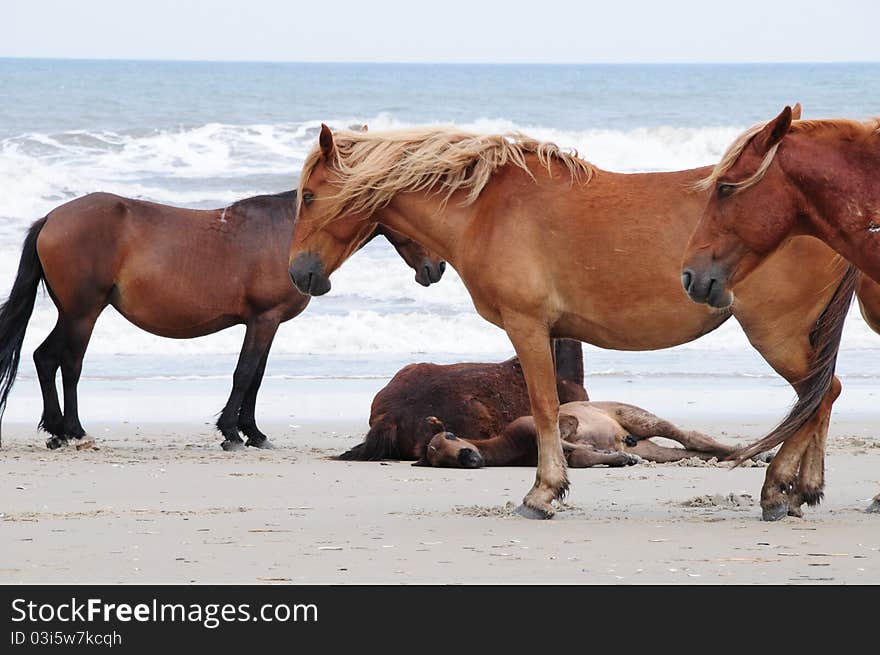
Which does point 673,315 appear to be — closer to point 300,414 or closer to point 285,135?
point 300,414

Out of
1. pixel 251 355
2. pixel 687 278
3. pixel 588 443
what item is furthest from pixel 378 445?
pixel 687 278

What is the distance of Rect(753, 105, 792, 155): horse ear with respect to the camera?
15.9ft

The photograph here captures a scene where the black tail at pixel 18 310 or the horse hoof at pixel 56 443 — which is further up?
the black tail at pixel 18 310

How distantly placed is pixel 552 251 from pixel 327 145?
1133mm

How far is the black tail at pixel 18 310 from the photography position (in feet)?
30.5

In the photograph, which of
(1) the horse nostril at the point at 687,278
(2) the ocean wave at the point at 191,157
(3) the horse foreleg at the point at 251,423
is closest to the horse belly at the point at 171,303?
(3) the horse foreleg at the point at 251,423

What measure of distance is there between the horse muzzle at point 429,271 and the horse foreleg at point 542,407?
2.27 metres

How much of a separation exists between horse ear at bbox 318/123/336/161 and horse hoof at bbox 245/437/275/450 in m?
3.31

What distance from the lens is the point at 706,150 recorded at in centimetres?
3259

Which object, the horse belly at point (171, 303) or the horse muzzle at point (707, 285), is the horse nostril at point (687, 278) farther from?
the horse belly at point (171, 303)

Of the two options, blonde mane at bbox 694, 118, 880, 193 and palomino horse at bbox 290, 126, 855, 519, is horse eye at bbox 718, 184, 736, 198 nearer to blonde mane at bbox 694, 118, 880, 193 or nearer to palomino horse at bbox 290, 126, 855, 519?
blonde mane at bbox 694, 118, 880, 193

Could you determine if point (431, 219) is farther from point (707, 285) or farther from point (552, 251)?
point (707, 285)

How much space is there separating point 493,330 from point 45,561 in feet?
32.5

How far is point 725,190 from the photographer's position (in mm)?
4930
